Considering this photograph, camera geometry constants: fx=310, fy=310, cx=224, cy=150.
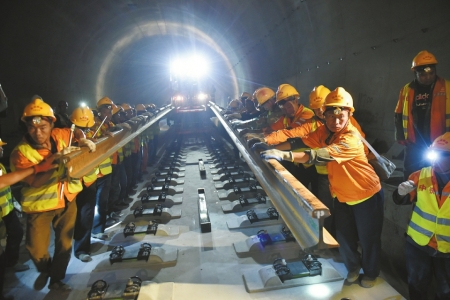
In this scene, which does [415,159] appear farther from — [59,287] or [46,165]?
[59,287]

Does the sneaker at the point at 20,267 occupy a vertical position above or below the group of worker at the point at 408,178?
below

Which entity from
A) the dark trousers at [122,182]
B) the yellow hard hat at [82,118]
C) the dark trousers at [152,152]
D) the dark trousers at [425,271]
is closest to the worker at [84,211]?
the yellow hard hat at [82,118]

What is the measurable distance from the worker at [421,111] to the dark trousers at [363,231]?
79 centimetres

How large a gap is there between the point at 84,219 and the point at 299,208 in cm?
301

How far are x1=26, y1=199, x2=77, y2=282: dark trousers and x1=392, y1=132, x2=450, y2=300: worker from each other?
10.7 feet

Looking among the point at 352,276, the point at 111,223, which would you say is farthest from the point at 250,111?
the point at 352,276

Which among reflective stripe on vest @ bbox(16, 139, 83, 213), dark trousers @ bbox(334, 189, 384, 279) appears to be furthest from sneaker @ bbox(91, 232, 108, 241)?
dark trousers @ bbox(334, 189, 384, 279)

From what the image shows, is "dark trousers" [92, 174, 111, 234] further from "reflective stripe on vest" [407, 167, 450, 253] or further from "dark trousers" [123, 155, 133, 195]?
"reflective stripe on vest" [407, 167, 450, 253]

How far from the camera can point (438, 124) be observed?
315cm

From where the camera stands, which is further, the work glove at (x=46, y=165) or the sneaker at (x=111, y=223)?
the sneaker at (x=111, y=223)

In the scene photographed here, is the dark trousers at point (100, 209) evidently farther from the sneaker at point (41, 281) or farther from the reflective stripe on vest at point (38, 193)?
the reflective stripe on vest at point (38, 193)

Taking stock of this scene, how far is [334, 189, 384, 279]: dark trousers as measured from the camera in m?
2.98

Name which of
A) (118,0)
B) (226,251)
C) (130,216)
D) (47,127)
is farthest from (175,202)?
(118,0)

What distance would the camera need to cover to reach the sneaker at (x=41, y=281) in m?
3.40
